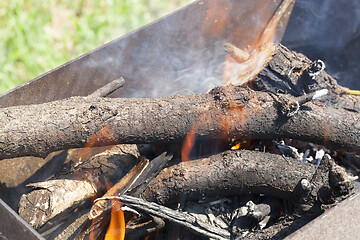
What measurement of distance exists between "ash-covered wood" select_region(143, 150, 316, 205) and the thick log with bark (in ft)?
0.56

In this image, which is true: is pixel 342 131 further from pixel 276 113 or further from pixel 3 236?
pixel 3 236

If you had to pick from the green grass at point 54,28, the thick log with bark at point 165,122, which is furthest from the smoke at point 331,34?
the green grass at point 54,28

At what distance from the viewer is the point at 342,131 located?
7.21ft

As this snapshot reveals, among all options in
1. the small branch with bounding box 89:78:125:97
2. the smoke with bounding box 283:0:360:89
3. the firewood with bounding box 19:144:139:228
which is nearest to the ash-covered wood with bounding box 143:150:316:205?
the firewood with bounding box 19:144:139:228

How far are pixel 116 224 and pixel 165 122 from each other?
59 centimetres

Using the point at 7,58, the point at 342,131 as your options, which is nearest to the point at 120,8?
the point at 7,58

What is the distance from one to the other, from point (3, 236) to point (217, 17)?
2382 mm

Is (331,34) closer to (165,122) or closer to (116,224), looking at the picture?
(165,122)

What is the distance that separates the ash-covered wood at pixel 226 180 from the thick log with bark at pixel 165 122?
6.7 inches

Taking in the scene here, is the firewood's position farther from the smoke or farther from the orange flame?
the smoke

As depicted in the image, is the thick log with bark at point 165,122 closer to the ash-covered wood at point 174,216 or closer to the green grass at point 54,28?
the ash-covered wood at point 174,216

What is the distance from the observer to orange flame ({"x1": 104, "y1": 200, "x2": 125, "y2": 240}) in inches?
74.8

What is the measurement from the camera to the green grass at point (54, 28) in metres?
3.84

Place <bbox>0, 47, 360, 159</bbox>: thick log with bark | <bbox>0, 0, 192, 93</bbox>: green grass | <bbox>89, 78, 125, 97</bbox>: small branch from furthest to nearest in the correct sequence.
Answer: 1. <bbox>0, 0, 192, 93</bbox>: green grass
2. <bbox>89, 78, 125, 97</bbox>: small branch
3. <bbox>0, 47, 360, 159</bbox>: thick log with bark
